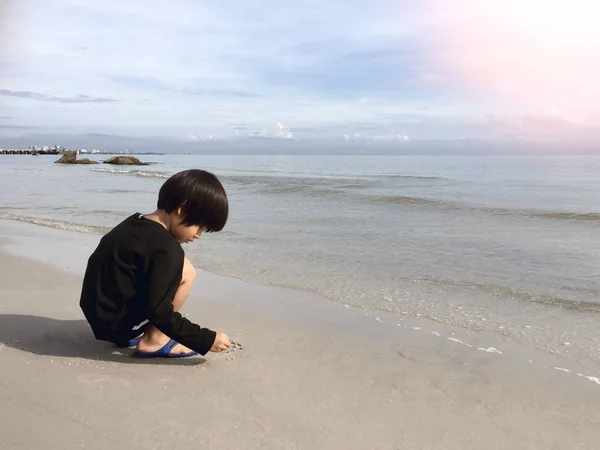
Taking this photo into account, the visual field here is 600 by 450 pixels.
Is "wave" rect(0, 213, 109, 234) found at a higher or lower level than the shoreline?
higher

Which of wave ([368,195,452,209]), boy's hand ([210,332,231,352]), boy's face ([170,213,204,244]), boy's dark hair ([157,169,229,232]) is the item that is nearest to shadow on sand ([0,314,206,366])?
boy's hand ([210,332,231,352])

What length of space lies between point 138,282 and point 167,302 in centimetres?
20

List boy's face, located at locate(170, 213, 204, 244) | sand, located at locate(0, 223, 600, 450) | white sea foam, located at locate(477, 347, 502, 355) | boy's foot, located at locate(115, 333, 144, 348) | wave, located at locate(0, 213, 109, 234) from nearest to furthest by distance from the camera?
sand, located at locate(0, 223, 600, 450) < boy's face, located at locate(170, 213, 204, 244) < boy's foot, located at locate(115, 333, 144, 348) < white sea foam, located at locate(477, 347, 502, 355) < wave, located at locate(0, 213, 109, 234)

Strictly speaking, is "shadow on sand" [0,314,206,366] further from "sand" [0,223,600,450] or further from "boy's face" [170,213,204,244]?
"boy's face" [170,213,204,244]

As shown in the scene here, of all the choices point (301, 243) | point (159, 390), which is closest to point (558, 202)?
point (301, 243)

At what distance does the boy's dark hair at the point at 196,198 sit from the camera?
2.61 metres

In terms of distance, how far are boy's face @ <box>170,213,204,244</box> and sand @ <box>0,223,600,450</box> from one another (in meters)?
0.76

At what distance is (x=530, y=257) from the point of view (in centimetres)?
679

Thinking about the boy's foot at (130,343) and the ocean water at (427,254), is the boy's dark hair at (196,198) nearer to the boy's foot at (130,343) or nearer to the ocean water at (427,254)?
the boy's foot at (130,343)

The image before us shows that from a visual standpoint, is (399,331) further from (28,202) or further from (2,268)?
(28,202)

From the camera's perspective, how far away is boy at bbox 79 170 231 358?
261 cm

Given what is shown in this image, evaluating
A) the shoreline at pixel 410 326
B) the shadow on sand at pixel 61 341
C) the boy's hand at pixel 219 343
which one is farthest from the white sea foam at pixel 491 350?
the shadow on sand at pixel 61 341

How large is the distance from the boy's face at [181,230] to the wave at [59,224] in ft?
19.7

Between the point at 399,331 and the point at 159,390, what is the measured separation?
74.3 inches
